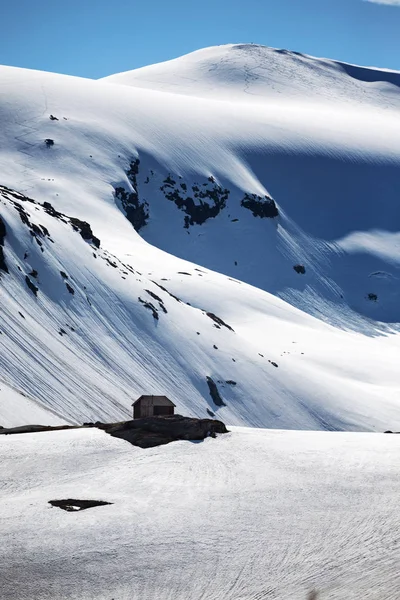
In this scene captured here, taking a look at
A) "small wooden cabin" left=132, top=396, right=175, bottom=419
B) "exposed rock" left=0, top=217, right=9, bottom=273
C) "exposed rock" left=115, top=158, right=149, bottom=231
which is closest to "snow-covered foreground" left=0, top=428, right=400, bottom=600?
"small wooden cabin" left=132, top=396, right=175, bottom=419

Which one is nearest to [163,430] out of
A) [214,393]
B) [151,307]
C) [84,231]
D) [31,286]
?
[31,286]

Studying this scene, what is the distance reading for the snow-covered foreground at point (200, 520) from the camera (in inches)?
1136

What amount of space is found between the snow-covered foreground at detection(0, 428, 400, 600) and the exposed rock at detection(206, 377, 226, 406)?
5918 centimetres

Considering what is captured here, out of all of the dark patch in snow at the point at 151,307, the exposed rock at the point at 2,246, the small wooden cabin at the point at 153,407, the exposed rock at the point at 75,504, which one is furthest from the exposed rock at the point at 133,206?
the exposed rock at the point at 75,504

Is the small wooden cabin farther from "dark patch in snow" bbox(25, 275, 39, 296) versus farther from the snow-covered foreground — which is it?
"dark patch in snow" bbox(25, 275, 39, 296)

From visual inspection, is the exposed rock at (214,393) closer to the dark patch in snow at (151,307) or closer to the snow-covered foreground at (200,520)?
the dark patch in snow at (151,307)

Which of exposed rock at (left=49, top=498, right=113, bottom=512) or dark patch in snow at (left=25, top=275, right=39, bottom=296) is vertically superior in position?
dark patch in snow at (left=25, top=275, right=39, bottom=296)

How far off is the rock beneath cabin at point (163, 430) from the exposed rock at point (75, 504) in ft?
24.7

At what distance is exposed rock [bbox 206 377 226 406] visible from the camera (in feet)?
341

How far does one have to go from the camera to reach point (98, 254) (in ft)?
378

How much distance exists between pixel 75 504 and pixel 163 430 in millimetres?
9346

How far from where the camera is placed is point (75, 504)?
1385 inches

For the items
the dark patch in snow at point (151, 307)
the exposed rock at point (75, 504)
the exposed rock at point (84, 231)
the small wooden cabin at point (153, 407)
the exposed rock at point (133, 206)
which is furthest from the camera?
the exposed rock at point (133, 206)

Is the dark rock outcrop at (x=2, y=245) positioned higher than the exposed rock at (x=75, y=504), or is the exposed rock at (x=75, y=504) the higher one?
the dark rock outcrop at (x=2, y=245)
